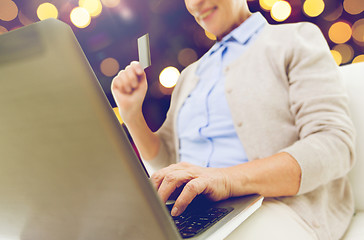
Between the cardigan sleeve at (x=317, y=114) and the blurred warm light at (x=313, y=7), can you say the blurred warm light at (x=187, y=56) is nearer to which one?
the blurred warm light at (x=313, y=7)

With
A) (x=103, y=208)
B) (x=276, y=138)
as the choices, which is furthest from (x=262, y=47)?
(x=103, y=208)

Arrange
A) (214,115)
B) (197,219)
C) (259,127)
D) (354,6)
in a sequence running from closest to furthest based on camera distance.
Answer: (197,219)
(259,127)
(214,115)
(354,6)

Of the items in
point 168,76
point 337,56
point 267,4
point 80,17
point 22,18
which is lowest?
point 337,56

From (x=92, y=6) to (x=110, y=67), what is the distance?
313mm

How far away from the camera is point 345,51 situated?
121 cm

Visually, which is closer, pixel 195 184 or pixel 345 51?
pixel 195 184

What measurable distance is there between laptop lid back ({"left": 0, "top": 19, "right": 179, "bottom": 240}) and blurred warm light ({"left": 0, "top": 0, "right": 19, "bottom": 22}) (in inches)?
52.1

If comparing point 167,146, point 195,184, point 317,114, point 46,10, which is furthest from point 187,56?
point 195,184

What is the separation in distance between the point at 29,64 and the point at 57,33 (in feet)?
0.09

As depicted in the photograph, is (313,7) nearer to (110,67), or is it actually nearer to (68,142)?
(110,67)

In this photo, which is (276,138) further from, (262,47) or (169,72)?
(169,72)

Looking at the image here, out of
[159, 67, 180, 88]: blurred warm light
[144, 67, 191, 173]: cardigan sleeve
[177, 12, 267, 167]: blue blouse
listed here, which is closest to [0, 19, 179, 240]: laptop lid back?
[177, 12, 267, 167]: blue blouse

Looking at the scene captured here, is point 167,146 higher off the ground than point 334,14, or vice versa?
point 334,14

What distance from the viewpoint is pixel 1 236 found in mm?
356
